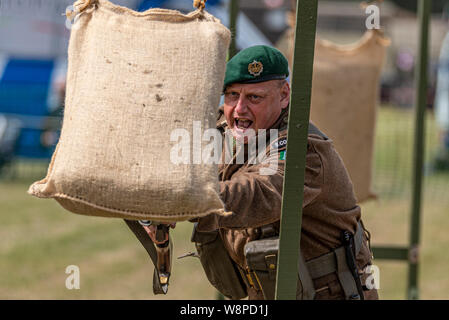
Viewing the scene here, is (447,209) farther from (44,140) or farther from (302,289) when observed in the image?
(302,289)

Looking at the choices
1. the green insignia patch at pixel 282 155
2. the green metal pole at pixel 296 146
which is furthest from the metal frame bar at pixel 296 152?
the green insignia patch at pixel 282 155

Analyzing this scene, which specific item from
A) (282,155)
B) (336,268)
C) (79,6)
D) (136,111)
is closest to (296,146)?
(282,155)

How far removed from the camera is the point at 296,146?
8.86 ft

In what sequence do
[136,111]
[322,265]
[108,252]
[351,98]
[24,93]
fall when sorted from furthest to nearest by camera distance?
1. [24,93]
2. [108,252]
3. [351,98]
4. [322,265]
5. [136,111]

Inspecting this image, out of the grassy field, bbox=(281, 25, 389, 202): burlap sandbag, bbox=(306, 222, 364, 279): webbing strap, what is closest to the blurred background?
the grassy field

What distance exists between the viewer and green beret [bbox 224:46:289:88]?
3297mm

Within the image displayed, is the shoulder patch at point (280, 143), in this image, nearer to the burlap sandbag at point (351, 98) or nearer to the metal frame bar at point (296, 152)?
the metal frame bar at point (296, 152)

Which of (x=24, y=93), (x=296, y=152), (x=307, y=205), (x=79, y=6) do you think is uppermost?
(x=24, y=93)

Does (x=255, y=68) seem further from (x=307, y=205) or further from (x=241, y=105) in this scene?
(x=307, y=205)

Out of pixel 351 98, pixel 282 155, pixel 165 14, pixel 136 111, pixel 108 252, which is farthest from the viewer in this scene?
pixel 108 252

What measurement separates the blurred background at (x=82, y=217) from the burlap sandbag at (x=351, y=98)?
32cm

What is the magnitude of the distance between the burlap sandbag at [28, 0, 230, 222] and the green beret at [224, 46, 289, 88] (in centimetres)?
44

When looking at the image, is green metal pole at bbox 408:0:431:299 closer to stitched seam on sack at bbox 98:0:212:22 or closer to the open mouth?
the open mouth

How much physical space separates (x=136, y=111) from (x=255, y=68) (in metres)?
0.81
